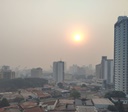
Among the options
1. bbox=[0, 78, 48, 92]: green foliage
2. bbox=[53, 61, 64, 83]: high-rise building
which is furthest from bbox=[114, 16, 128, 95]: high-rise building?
bbox=[53, 61, 64, 83]: high-rise building

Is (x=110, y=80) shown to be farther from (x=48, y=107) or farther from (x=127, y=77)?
(x=48, y=107)

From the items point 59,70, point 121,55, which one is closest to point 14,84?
point 59,70

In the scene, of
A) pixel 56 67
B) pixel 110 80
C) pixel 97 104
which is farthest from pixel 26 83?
pixel 97 104

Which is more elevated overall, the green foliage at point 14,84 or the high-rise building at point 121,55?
the high-rise building at point 121,55

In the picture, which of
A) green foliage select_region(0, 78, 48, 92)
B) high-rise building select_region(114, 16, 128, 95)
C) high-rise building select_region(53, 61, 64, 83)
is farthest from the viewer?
high-rise building select_region(53, 61, 64, 83)

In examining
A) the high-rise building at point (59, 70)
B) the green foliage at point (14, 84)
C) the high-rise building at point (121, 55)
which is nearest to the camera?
the high-rise building at point (121, 55)

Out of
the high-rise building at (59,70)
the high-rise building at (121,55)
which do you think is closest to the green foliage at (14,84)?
the high-rise building at (59,70)

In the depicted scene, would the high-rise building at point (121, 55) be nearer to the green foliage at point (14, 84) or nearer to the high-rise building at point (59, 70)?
the green foliage at point (14, 84)

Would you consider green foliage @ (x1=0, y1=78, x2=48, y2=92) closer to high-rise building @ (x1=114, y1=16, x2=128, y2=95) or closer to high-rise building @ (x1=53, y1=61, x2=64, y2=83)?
high-rise building @ (x1=53, y1=61, x2=64, y2=83)

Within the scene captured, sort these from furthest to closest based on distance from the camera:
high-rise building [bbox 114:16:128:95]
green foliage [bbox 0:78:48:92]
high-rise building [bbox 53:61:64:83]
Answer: high-rise building [bbox 53:61:64:83] → green foliage [bbox 0:78:48:92] → high-rise building [bbox 114:16:128:95]
